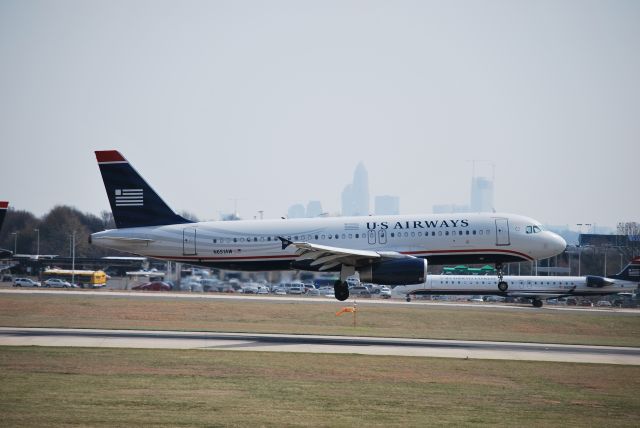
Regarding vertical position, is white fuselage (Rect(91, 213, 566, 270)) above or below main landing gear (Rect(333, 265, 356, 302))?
above

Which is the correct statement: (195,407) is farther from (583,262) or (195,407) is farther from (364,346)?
(583,262)

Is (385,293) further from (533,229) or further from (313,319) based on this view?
(533,229)

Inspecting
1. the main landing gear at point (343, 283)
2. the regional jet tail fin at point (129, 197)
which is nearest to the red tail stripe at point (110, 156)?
the regional jet tail fin at point (129, 197)

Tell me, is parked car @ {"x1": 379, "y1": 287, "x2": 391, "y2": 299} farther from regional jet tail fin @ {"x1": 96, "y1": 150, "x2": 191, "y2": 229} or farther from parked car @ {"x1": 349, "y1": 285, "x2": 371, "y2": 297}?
regional jet tail fin @ {"x1": 96, "y1": 150, "x2": 191, "y2": 229}

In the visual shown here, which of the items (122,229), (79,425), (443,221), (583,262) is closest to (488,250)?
(443,221)

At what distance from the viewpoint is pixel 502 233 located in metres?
50.8

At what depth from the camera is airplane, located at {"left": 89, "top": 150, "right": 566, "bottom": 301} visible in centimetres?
4925

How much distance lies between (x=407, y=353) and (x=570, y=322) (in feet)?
104

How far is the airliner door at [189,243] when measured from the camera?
2071 inches

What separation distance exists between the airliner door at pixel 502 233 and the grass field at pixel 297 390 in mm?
11146

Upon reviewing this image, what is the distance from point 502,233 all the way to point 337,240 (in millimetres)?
9873

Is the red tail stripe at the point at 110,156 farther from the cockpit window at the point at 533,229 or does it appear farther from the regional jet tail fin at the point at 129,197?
the cockpit window at the point at 533,229

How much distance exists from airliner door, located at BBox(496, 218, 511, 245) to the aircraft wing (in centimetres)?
594

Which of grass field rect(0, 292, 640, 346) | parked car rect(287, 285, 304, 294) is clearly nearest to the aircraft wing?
grass field rect(0, 292, 640, 346)
